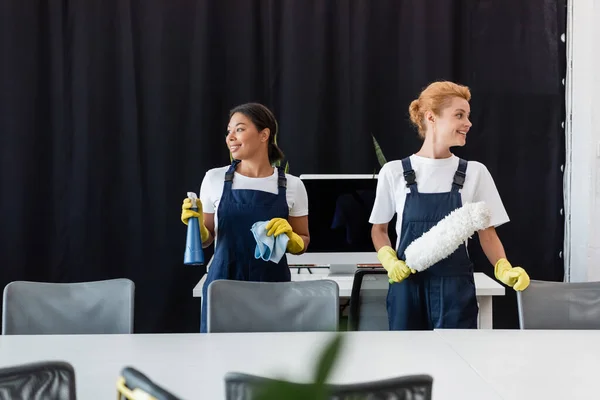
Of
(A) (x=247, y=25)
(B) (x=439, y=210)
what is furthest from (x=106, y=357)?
(A) (x=247, y=25)

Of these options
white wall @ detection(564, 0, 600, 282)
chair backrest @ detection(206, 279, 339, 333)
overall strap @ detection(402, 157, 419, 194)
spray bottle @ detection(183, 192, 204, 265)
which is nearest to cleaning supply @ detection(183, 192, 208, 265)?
spray bottle @ detection(183, 192, 204, 265)

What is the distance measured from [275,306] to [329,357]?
1742mm

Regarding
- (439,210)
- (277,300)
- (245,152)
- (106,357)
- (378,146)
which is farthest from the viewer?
(378,146)

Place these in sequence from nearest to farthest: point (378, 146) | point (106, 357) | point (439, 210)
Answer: point (106, 357) → point (439, 210) → point (378, 146)

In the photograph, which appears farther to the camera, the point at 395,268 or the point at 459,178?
the point at 459,178

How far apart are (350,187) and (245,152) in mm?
781

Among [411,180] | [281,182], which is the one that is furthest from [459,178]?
[281,182]

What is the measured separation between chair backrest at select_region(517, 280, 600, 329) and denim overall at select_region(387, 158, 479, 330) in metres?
0.23

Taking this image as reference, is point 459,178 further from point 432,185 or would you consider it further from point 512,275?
point 512,275

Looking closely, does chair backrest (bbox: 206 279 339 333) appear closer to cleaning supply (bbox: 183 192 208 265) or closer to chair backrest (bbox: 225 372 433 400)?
cleaning supply (bbox: 183 192 208 265)

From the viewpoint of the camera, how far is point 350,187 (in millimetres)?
3109

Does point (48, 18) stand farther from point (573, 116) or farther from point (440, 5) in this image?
point (573, 116)

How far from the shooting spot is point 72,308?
2.08 m

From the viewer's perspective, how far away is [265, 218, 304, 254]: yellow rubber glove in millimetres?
2297
